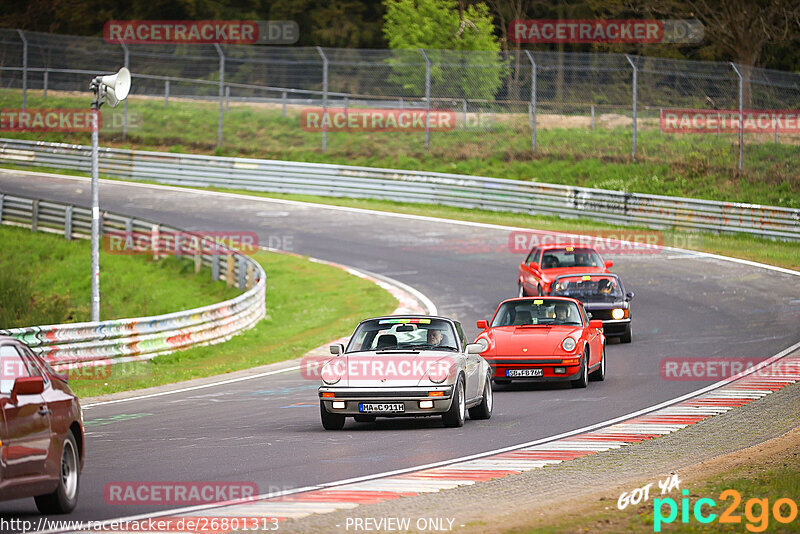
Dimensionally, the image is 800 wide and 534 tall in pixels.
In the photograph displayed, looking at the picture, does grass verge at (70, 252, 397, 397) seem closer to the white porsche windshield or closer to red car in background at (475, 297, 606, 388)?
red car in background at (475, 297, 606, 388)

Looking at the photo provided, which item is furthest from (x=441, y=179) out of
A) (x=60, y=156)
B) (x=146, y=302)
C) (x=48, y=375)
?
(x=48, y=375)

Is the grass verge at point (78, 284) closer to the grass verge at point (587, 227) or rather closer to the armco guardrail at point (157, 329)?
the armco guardrail at point (157, 329)

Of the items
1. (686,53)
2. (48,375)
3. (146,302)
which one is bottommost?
(146,302)

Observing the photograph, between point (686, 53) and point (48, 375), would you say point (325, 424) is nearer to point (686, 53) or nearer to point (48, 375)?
point (48, 375)

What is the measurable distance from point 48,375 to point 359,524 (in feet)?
8.84

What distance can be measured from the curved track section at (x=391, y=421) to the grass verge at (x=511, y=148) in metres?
5.89

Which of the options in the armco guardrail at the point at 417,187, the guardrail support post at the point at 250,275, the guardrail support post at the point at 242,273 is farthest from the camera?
the armco guardrail at the point at 417,187

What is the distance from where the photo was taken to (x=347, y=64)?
44.9 metres

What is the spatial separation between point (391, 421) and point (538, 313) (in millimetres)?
4566

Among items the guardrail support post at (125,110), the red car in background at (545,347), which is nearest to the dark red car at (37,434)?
the red car in background at (545,347)

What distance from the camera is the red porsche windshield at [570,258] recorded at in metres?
25.5

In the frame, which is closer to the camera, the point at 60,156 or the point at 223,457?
the point at 223,457

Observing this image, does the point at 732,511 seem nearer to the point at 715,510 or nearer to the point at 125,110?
the point at 715,510

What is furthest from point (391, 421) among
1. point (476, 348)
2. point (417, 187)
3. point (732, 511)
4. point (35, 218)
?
point (417, 187)
